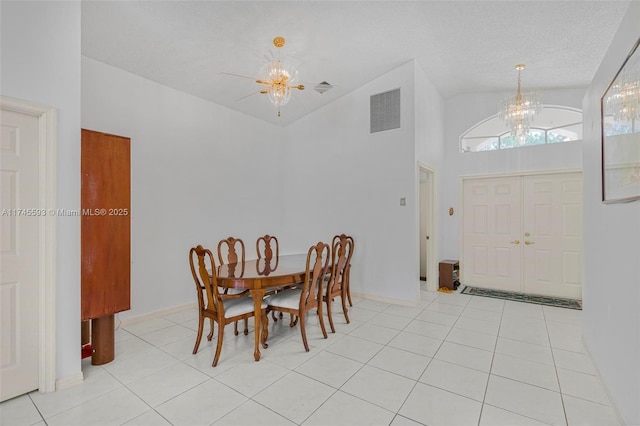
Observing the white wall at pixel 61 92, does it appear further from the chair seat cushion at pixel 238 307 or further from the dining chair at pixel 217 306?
the chair seat cushion at pixel 238 307

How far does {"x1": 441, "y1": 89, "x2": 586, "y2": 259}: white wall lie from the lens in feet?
15.4

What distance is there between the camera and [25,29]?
6.80ft

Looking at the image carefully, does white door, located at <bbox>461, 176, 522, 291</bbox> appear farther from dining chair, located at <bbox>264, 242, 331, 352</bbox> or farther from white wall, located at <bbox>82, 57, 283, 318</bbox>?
white wall, located at <bbox>82, 57, 283, 318</bbox>

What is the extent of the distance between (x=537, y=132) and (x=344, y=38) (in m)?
3.69

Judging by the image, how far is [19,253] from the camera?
6.91ft

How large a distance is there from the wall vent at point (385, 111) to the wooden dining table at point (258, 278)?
8.40 ft

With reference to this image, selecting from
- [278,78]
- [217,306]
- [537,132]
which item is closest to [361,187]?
[278,78]

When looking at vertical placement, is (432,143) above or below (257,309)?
above

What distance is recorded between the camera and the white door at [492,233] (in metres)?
5.11

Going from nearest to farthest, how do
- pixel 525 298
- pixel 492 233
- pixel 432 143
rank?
pixel 525 298, pixel 432 143, pixel 492 233

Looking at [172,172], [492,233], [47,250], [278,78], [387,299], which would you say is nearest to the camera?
[47,250]

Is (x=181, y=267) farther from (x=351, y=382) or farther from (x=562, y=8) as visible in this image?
(x=562, y=8)

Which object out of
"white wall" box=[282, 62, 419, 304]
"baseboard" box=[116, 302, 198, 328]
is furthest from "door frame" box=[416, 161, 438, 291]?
"baseboard" box=[116, 302, 198, 328]

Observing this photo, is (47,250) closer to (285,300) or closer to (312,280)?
(285,300)
